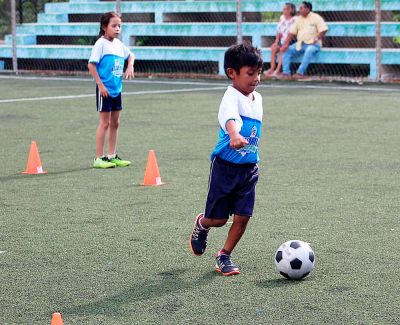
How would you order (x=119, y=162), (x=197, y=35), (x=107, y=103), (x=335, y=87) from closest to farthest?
(x=119, y=162)
(x=107, y=103)
(x=335, y=87)
(x=197, y=35)

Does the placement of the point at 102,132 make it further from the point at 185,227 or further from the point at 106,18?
the point at 185,227

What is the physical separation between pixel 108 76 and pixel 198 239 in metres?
4.86

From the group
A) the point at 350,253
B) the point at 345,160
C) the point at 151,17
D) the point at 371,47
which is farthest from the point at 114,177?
the point at 151,17

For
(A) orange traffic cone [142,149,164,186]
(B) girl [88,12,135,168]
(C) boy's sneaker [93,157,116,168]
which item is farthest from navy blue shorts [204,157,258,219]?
(B) girl [88,12,135,168]

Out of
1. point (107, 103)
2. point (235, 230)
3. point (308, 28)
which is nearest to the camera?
point (235, 230)

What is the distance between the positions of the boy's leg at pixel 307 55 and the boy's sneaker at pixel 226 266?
15656 mm

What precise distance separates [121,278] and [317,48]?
53.1 feet

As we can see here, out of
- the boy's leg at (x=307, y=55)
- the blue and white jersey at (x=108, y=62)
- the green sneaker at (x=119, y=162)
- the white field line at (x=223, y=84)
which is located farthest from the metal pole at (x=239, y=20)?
the green sneaker at (x=119, y=162)

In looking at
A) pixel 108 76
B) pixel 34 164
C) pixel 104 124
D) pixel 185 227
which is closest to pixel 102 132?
pixel 104 124

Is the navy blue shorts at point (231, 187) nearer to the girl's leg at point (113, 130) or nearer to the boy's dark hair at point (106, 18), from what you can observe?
the girl's leg at point (113, 130)

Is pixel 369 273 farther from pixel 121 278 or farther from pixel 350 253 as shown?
pixel 121 278

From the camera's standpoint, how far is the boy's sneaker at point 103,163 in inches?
418

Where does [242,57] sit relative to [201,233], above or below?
above

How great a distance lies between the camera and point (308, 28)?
21469 mm
